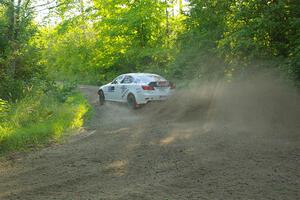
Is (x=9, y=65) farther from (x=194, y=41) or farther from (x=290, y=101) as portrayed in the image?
(x=290, y=101)

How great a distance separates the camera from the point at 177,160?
7707mm

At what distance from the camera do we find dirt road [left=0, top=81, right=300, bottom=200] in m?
5.91

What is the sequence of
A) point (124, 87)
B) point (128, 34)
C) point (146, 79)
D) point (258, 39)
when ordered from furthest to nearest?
point (128, 34) < point (124, 87) < point (146, 79) < point (258, 39)

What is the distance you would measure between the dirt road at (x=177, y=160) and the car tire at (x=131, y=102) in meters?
2.67

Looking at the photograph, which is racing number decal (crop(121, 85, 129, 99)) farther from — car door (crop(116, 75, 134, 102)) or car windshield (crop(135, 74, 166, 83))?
car windshield (crop(135, 74, 166, 83))

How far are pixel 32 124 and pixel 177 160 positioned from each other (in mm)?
5684

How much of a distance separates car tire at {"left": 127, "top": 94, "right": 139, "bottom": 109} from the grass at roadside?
207 centimetres

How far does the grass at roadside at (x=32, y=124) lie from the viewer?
1006 centimetres

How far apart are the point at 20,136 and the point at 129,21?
22885mm

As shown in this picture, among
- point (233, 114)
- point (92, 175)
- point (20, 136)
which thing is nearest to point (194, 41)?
point (233, 114)

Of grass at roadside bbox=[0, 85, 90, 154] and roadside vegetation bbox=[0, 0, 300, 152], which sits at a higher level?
roadside vegetation bbox=[0, 0, 300, 152]

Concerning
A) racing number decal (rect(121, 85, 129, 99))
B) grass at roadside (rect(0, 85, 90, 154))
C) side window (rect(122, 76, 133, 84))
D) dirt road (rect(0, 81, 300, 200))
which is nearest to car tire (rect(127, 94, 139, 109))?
racing number decal (rect(121, 85, 129, 99))

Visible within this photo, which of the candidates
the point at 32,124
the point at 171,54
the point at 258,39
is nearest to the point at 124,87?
the point at 258,39

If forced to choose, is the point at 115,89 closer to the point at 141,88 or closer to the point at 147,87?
the point at 141,88
